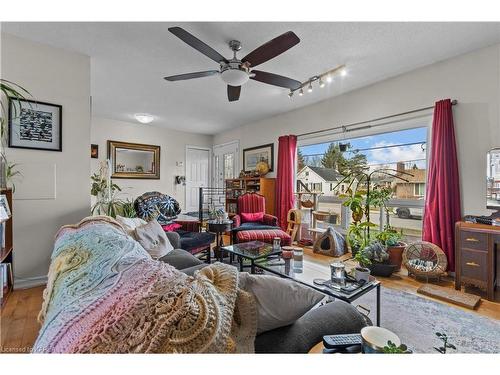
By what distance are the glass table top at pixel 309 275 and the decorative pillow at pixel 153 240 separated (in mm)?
818

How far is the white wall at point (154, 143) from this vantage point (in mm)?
4836

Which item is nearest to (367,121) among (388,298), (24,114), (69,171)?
(388,298)

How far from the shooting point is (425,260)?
8.52 ft

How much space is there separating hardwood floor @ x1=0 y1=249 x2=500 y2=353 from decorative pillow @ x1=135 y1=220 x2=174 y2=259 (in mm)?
833

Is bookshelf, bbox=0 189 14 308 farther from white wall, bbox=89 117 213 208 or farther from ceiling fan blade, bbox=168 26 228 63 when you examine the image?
white wall, bbox=89 117 213 208

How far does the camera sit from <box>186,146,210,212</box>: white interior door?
237 inches

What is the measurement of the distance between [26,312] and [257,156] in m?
4.14

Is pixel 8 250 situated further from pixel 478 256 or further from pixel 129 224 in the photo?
pixel 478 256

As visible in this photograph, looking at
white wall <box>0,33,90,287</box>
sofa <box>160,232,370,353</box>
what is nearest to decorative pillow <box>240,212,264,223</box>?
white wall <box>0,33,90,287</box>

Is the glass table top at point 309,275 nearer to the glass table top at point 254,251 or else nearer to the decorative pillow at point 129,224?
the glass table top at point 254,251

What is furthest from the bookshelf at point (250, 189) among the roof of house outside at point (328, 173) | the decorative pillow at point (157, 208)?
the decorative pillow at point (157, 208)

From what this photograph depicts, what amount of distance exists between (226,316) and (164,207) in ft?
9.52

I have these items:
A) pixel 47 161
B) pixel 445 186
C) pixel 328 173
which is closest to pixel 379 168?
pixel 328 173
